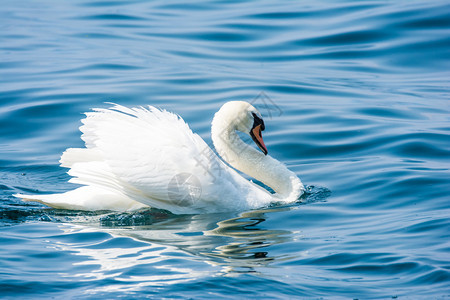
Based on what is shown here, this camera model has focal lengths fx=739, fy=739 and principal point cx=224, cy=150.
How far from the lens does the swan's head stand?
32.3ft

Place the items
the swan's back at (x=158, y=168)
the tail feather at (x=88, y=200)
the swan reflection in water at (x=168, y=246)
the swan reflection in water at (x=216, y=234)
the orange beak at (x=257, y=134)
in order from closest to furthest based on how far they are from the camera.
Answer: the swan reflection in water at (x=168, y=246), the swan reflection in water at (x=216, y=234), the swan's back at (x=158, y=168), the tail feather at (x=88, y=200), the orange beak at (x=257, y=134)

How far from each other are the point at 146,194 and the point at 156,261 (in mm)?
1870

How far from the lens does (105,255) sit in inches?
293

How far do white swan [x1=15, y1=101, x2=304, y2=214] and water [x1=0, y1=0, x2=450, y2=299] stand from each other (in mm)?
204

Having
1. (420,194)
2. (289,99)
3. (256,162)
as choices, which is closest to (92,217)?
(256,162)

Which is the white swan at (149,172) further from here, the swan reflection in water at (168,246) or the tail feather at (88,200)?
the swan reflection in water at (168,246)

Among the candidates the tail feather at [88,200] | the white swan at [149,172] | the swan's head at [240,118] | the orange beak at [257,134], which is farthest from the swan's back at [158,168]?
the orange beak at [257,134]

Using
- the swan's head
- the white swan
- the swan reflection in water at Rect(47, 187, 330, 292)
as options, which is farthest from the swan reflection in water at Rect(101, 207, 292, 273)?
the swan's head

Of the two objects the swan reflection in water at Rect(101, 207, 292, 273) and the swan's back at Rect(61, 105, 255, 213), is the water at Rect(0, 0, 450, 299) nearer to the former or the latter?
the swan reflection in water at Rect(101, 207, 292, 273)

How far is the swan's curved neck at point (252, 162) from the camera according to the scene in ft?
32.5

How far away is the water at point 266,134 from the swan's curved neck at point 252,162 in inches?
15.9

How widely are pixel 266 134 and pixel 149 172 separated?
453cm

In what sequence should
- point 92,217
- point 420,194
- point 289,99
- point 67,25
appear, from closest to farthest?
point 92,217, point 420,194, point 289,99, point 67,25

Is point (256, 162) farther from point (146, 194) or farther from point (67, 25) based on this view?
point (67, 25)
